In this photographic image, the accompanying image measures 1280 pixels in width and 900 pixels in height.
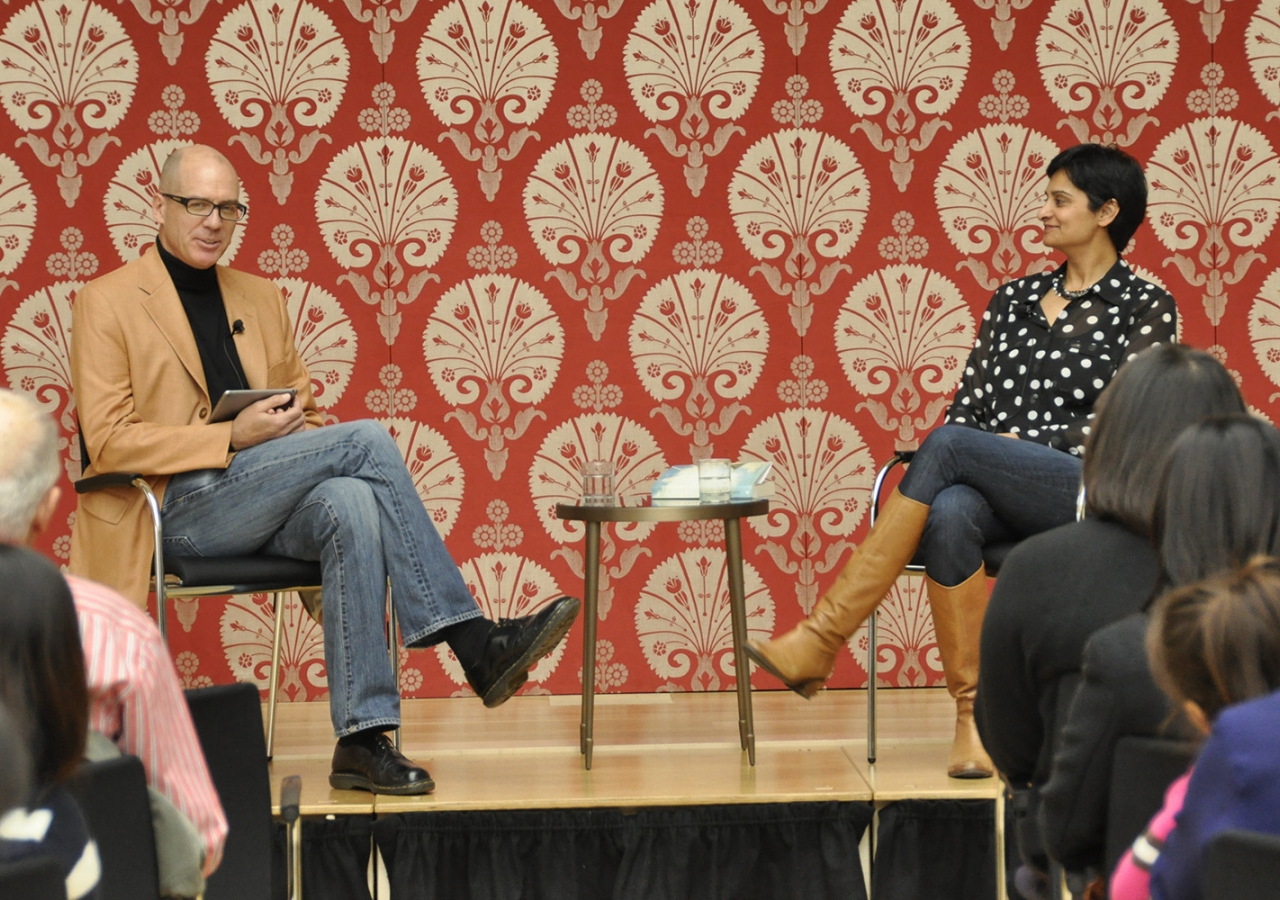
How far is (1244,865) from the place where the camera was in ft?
3.18

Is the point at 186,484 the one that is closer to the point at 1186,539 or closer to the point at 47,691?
the point at 47,691

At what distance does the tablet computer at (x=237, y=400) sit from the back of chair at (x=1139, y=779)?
2.01 m

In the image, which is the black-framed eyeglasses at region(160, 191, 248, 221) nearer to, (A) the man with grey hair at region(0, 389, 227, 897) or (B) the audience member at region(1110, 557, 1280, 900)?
(A) the man with grey hair at region(0, 389, 227, 897)

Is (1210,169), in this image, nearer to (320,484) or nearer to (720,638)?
(720,638)

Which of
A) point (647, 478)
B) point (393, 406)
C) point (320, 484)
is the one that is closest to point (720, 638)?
point (647, 478)

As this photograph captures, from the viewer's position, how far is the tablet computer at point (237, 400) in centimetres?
283

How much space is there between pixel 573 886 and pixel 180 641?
1.74 meters

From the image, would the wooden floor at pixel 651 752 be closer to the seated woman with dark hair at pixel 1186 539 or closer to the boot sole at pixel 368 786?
the boot sole at pixel 368 786

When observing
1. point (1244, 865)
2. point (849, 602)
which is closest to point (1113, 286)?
point (849, 602)

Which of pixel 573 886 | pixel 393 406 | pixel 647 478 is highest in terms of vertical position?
pixel 393 406

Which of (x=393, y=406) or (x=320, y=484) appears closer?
(x=320, y=484)

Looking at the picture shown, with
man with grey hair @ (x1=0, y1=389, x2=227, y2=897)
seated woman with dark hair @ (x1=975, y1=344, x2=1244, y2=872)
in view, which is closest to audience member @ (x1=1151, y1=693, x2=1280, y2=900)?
seated woman with dark hair @ (x1=975, y1=344, x2=1244, y2=872)

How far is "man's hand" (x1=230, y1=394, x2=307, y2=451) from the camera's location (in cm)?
285

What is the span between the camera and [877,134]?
3.93m
